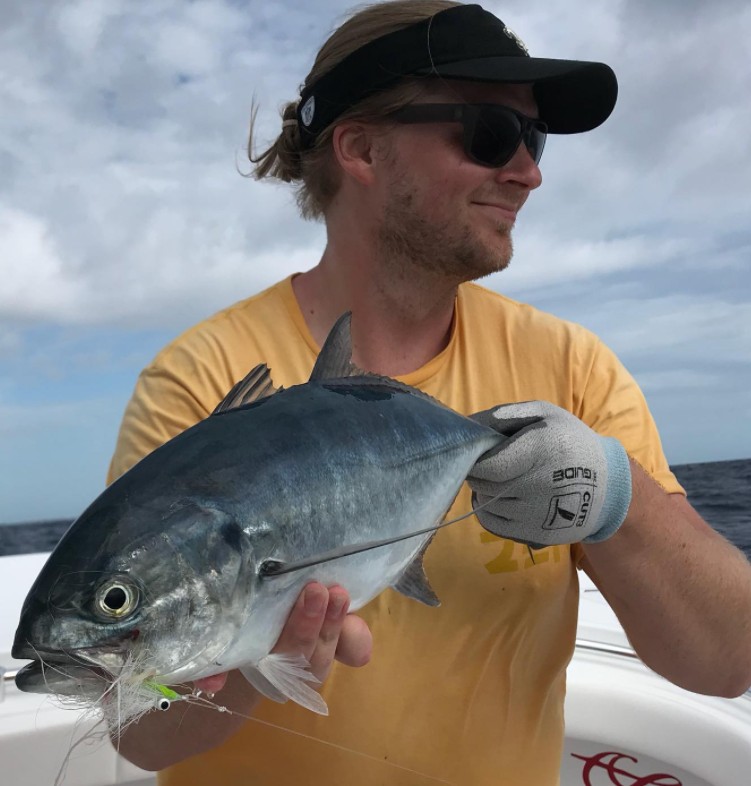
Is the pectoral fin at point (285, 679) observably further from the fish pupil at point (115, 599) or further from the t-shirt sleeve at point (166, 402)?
the t-shirt sleeve at point (166, 402)

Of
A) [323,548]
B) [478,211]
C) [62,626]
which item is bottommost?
[62,626]

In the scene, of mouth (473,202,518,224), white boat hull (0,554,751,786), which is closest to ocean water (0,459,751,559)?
white boat hull (0,554,751,786)

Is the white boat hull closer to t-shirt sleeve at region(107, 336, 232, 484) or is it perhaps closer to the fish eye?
t-shirt sleeve at region(107, 336, 232, 484)

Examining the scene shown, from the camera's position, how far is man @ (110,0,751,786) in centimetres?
194

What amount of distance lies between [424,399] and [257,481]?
572 millimetres

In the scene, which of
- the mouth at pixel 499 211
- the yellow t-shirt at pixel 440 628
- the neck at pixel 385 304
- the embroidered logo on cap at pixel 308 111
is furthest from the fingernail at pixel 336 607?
the embroidered logo on cap at pixel 308 111

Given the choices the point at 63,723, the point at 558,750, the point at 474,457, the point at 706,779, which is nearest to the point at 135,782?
the point at 63,723

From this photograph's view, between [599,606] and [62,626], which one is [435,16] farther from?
[599,606]

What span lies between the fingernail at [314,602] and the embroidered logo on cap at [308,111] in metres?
1.81

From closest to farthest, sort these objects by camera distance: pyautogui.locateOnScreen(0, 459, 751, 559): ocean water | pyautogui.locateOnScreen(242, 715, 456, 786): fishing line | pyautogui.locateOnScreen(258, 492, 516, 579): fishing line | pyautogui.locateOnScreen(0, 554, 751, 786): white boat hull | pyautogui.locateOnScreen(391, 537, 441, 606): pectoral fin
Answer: pyautogui.locateOnScreen(258, 492, 516, 579): fishing line → pyautogui.locateOnScreen(391, 537, 441, 606): pectoral fin → pyautogui.locateOnScreen(242, 715, 456, 786): fishing line → pyautogui.locateOnScreen(0, 554, 751, 786): white boat hull → pyautogui.locateOnScreen(0, 459, 751, 559): ocean water

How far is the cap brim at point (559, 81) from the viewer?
226 cm

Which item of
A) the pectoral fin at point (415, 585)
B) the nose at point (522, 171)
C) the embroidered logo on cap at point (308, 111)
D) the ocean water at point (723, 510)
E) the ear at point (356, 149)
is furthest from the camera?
the ocean water at point (723, 510)

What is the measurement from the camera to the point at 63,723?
3285 millimetres

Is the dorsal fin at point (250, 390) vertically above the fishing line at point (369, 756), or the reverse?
the dorsal fin at point (250, 390)
